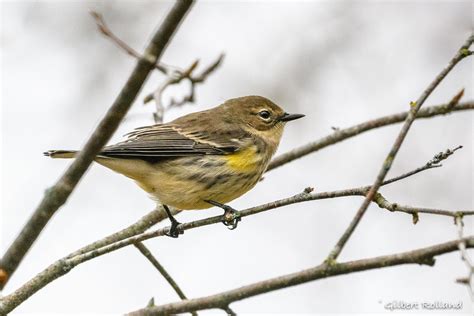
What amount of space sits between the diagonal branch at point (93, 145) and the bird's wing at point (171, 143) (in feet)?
9.30

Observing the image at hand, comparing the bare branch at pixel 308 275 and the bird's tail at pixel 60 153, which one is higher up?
the bird's tail at pixel 60 153

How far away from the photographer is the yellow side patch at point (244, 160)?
679cm

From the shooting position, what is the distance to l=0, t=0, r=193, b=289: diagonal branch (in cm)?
317

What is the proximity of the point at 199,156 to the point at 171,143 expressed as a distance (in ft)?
1.07

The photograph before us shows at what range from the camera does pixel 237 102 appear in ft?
27.3

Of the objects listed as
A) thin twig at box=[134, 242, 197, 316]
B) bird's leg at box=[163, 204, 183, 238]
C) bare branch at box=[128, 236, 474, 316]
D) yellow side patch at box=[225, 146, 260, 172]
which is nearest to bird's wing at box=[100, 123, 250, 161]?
yellow side patch at box=[225, 146, 260, 172]

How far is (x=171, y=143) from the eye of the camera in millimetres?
6961

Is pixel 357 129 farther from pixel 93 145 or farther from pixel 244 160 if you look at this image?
pixel 93 145

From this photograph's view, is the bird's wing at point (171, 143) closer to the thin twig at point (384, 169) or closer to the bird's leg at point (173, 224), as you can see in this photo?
the bird's leg at point (173, 224)

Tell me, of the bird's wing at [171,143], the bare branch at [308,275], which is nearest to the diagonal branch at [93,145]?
the bare branch at [308,275]

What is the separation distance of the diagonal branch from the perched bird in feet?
6.99

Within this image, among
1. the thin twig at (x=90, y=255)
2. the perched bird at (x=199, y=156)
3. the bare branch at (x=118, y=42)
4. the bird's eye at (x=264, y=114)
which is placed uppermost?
the bird's eye at (x=264, y=114)

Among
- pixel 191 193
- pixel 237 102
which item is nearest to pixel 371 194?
pixel 191 193

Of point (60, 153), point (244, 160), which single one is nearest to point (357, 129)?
point (244, 160)
